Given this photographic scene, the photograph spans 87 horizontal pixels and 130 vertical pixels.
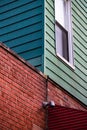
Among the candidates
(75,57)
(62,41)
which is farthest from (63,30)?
(75,57)

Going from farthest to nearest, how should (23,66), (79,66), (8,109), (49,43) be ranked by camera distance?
(79,66), (49,43), (23,66), (8,109)

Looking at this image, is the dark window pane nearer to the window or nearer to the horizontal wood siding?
the window

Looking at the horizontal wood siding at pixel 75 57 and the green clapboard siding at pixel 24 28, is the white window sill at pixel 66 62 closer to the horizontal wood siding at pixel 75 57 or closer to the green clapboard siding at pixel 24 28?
the horizontal wood siding at pixel 75 57

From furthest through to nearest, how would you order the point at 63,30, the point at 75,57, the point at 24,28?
the point at 63,30 < the point at 75,57 < the point at 24,28

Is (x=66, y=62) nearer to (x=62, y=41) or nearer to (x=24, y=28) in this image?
(x=62, y=41)

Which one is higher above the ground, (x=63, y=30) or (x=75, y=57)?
(x=63, y=30)

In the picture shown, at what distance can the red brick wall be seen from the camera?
6.51 m

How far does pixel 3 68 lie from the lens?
672cm

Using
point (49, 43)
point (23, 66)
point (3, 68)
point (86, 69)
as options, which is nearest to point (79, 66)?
point (86, 69)

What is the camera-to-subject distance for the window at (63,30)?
9227 mm

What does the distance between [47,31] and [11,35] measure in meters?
0.88

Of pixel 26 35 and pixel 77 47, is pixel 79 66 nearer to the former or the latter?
pixel 77 47

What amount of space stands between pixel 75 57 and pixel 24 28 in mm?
1470

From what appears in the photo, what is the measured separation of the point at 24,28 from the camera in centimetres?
870
